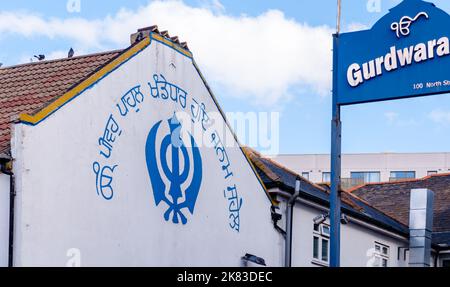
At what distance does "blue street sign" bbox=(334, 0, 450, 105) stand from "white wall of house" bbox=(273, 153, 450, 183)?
6496 centimetres

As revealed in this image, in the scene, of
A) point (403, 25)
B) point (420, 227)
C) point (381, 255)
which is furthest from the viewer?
point (381, 255)

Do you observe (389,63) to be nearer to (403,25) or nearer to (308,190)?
(403,25)

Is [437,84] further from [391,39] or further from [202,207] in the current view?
[202,207]

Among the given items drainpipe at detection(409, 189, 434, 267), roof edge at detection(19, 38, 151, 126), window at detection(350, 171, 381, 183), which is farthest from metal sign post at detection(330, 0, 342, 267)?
window at detection(350, 171, 381, 183)

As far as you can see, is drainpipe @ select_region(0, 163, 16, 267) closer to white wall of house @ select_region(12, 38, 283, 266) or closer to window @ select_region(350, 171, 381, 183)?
white wall of house @ select_region(12, 38, 283, 266)

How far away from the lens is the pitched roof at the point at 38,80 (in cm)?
2016

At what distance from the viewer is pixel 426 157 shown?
87375 mm

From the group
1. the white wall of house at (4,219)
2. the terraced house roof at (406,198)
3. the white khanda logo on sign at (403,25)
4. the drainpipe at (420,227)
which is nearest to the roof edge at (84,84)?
the white wall of house at (4,219)

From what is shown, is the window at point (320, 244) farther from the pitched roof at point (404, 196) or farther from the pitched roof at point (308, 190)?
the pitched roof at point (404, 196)

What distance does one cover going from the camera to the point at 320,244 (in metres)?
27.8

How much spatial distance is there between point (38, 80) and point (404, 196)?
2269 centimetres

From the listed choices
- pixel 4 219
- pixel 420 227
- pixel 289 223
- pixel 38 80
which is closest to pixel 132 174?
pixel 38 80

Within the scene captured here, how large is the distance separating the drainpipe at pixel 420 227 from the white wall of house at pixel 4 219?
15980 millimetres
